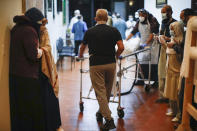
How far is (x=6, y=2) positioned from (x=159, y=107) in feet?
9.96

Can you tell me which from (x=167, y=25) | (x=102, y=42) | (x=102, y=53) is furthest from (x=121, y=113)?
(x=167, y=25)

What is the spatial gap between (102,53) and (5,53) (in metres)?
1.23

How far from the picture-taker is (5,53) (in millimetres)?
3316

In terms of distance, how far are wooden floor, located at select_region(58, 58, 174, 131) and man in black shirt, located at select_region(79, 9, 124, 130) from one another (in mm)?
387

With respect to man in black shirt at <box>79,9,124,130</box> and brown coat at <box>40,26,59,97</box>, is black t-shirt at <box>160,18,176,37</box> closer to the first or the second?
man in black shirt at <box>79,9,124,130</box>

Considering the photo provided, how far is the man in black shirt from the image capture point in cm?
396

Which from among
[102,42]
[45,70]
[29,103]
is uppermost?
[102,42]

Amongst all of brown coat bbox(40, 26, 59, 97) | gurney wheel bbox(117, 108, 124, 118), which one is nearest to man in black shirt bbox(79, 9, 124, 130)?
gurney wheel bbox(117, 108, 124, 118)

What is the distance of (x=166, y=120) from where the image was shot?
451cm

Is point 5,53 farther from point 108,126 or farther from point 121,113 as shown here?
point 121,113

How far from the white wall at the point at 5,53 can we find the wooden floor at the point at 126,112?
0.97m

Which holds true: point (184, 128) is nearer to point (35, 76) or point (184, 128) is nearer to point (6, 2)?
point (35, 76)

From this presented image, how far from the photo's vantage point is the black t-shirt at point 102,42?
3953 millimetres

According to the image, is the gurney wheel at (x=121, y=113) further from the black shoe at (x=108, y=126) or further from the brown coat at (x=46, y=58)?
the brown coat at (x=46, y=58)
